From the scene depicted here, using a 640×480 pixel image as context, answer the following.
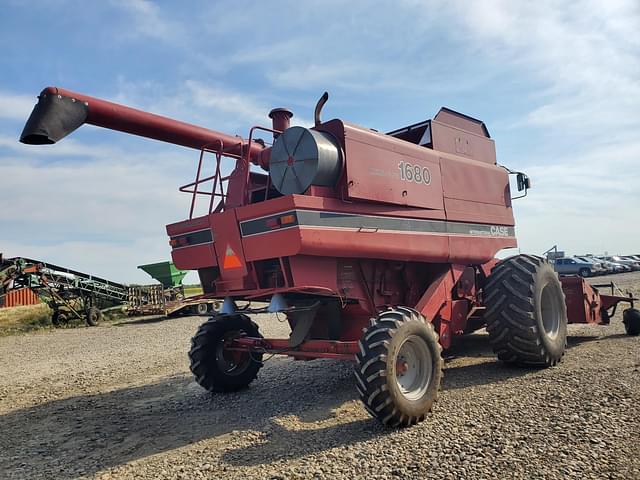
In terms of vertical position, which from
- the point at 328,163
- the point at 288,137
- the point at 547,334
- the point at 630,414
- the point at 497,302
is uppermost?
the point at 288,137

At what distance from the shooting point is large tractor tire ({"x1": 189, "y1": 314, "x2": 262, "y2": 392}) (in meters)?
6.77

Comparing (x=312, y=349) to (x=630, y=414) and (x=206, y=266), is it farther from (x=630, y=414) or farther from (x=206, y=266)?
(x=630, y=414)

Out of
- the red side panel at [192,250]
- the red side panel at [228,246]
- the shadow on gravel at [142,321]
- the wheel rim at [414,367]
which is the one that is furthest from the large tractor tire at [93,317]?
the wheel rim at [414,367]

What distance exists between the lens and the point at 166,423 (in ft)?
18.8

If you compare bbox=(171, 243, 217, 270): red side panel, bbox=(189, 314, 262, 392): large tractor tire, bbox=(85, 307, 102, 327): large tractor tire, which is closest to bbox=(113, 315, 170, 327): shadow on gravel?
bbox=(85, 307, 102, 327): large tractor tire

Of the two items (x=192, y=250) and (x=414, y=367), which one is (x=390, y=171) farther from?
(x=192, y=250)

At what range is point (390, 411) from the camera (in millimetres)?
4656

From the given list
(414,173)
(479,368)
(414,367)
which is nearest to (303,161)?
(414,173)

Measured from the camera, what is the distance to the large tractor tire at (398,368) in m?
4.66

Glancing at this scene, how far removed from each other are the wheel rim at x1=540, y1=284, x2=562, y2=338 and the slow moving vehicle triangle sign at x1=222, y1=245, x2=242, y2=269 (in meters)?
4.60

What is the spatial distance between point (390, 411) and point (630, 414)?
7.25ft

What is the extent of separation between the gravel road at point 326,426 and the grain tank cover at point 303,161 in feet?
8.32

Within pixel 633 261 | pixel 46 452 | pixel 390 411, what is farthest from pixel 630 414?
pixel 633 261

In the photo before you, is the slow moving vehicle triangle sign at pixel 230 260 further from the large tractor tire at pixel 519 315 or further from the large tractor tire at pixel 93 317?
the large tractor tire at pixel 93 317
